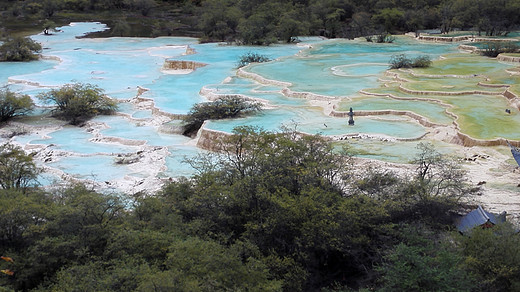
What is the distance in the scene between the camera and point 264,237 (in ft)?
31.6

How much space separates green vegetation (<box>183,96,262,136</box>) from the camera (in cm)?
1925

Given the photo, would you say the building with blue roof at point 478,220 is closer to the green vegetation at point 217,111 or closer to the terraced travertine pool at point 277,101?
the terraced travertine pool at point 277,101

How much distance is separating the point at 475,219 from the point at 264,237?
3.74 m

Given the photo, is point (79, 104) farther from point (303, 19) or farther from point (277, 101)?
point (303, 19)

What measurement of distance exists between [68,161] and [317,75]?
14.0 m

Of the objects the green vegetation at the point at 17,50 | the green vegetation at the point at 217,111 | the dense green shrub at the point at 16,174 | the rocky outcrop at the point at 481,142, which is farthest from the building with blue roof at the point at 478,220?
the green vegetation at the point at 17,50

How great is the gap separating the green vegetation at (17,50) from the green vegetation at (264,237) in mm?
26164

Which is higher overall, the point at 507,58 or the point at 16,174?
the point at 507,58

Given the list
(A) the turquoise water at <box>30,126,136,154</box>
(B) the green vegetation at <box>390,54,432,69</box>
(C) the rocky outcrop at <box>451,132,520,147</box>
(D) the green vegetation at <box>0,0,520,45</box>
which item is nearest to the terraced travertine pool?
(A) the turquoise water at <box>30,126,136,154</box>

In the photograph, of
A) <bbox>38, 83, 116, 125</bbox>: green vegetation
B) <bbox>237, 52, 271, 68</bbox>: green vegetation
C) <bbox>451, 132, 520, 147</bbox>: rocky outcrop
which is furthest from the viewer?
<bbox>237, 52, 271, 68</bbox>: green vegetation

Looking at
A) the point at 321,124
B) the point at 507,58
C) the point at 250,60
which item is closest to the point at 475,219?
the point at 321,124

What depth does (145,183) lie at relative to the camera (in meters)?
14.2

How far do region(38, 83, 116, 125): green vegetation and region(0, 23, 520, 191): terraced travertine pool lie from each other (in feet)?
1.79

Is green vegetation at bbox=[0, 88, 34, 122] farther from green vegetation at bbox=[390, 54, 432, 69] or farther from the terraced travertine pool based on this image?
green vegetation at bbox=[390, 54, 432, 69]
